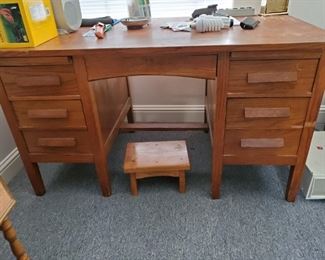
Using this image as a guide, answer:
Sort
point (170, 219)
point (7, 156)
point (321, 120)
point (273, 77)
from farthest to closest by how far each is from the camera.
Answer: point (321, 120) → point (7, 156) → point (170, 219) → point (273, 77)

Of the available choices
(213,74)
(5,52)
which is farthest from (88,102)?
(213,74)

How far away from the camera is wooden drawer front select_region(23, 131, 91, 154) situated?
3.61 ft

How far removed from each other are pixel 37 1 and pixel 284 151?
3.71ft

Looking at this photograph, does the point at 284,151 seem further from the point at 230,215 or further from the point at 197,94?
the point at 197,94

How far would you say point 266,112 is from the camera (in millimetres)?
964

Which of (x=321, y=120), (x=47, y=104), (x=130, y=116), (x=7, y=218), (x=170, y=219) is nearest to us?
(x=7, y=218)

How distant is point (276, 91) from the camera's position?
930 mm

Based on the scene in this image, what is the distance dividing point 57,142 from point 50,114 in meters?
0.14

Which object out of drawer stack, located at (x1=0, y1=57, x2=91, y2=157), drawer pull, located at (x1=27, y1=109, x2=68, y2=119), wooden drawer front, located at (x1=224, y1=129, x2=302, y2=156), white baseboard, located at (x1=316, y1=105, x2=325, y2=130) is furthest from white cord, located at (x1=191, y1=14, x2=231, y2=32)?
white baseboard, located at (x1=316, y1=105, x2=325, y2=130)

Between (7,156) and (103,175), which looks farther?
(7,156)

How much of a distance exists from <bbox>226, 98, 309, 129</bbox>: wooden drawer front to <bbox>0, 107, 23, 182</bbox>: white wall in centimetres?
119

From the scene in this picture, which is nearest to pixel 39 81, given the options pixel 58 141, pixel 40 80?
pixel 40 80

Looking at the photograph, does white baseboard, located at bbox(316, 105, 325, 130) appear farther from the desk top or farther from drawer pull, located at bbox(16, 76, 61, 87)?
drawer pull, located at bbox(16, 76, 61, 87)

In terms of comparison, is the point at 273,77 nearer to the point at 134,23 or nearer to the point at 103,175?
the point at 134,23
